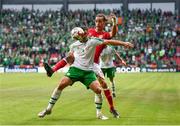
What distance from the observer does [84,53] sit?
1426cm

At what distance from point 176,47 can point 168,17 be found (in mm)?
7776

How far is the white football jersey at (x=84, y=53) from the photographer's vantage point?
1422 centimetres

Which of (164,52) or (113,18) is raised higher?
(113,18)

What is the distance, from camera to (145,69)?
5803 cm

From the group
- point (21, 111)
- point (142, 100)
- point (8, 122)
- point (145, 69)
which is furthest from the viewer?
point (145, 69)

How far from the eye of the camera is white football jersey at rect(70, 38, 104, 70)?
1422 centimetres

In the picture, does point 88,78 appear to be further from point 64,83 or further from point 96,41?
point 96,41

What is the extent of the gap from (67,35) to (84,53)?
4817 cm

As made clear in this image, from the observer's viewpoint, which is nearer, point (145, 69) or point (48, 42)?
point (145, 69)

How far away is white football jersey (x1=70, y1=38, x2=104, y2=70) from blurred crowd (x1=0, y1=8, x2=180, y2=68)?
40.5m

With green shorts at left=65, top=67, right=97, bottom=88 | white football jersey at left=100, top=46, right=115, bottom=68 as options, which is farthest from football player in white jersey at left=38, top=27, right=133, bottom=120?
white football jersey at left=100, top=46, right=115, bottom=68

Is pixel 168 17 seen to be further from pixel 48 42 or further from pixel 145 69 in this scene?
pixel 48 42

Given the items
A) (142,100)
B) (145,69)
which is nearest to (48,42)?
(145,69)

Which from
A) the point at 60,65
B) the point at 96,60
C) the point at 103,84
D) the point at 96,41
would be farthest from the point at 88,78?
the point at 96,60
